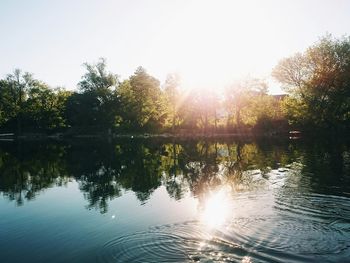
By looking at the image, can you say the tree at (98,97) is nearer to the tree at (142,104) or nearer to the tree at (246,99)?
the tree at (142,104)

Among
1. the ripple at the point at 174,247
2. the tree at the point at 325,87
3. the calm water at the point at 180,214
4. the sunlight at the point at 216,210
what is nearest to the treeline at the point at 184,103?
the tree at the point at 325,87

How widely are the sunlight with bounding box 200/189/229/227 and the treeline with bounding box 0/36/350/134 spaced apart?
2399 inches

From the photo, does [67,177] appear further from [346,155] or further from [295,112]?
[295,112]

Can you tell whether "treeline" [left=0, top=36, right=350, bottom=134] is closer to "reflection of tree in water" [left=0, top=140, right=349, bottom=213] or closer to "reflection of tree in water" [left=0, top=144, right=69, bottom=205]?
"reflection of tree in water" [left=0, top=140, right=349, bottom=213]

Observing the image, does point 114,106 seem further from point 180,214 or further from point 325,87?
point 180,214

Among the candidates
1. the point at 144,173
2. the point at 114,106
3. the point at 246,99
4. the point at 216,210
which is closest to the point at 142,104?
the point at 114,106

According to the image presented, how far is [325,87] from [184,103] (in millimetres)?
32052

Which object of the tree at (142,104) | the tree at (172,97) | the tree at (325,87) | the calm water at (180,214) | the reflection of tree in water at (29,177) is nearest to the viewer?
the calm water at (180,214)

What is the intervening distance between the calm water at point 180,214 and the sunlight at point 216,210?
1.9 inches

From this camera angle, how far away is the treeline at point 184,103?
7631 centimetres

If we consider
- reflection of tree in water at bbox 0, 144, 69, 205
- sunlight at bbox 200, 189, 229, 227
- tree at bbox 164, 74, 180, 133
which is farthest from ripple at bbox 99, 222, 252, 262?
tree at bbox 164, 74, 180, 133

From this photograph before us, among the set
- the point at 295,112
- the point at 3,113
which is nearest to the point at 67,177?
the point at 295,112

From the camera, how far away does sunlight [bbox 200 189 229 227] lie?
16308mm

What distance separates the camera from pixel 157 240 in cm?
1395
